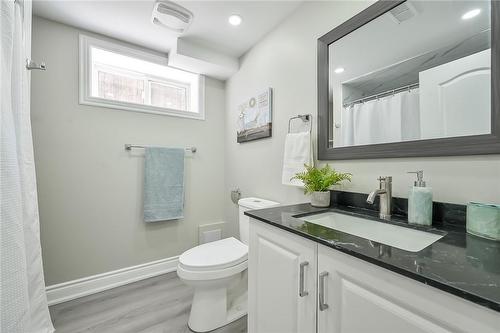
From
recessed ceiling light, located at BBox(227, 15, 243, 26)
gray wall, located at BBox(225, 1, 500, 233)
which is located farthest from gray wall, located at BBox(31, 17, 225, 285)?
recessed ceiling light, located at BBox(227, 15, 243, 26)

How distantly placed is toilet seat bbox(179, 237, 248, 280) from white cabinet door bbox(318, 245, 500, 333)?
74 centimetres

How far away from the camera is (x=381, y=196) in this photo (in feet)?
3.22

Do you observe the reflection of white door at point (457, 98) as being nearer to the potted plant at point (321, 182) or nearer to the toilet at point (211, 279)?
the potted plant at point (321, 182)

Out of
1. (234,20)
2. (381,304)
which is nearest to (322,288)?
(381,304)

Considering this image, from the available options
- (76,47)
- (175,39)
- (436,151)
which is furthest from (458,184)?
(76,47)

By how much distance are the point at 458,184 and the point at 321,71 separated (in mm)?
926

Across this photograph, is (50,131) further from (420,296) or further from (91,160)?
(420,296)

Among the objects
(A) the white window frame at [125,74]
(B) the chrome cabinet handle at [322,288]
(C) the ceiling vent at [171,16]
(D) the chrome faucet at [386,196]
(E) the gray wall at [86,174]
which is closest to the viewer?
(B) the chrome cabinet handle at [322,288]

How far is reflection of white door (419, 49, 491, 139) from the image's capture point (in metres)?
0.78

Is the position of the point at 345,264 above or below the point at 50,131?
below

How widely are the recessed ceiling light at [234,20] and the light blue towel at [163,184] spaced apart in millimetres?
1214

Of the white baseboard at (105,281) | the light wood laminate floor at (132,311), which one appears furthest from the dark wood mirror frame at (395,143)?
the white baseboard at (105,281)

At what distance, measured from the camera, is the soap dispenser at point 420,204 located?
83cm

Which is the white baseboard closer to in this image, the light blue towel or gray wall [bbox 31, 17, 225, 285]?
gray wall [bbox 31, 17, 225, 285]
